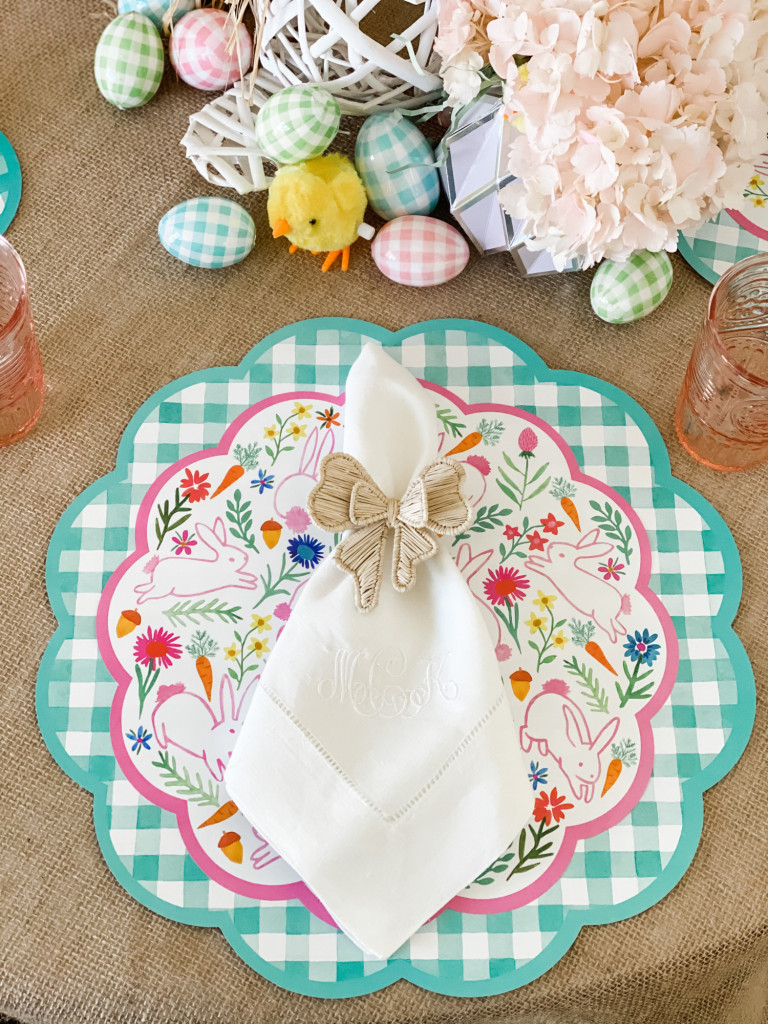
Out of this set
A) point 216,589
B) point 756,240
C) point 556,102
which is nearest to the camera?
point 556,102

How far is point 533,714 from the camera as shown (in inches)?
31.7

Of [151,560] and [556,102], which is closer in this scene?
[556,102]

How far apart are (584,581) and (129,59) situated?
65 cm

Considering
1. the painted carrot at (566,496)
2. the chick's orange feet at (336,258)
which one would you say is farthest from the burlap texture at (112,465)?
the painted carrot at (566,496)

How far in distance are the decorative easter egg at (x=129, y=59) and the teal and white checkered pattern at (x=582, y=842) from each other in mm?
286

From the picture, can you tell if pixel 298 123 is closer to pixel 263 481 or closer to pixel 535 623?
pixel 263 481

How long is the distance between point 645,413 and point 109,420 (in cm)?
49

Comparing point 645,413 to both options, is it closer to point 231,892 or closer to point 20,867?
point 231,892

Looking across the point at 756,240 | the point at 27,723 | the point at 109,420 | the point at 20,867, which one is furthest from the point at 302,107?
the point at 20,867

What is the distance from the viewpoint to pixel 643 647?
830mm

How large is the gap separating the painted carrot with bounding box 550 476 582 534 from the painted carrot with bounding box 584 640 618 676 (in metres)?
0.10

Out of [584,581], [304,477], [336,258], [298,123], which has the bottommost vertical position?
[584,581]

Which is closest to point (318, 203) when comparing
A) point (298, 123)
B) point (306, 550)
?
point (298, 123)

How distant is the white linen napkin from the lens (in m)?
0.74
